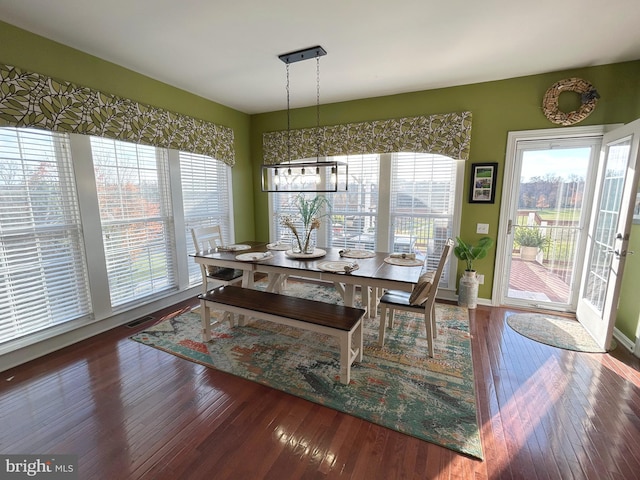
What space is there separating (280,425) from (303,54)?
2928mm

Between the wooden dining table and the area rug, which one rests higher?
the wooden dining table

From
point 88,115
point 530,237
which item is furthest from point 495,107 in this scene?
point 88,115

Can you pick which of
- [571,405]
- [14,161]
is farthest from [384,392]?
[14,161]

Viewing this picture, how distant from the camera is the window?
143 inches

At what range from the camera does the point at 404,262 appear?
2598 millimetres

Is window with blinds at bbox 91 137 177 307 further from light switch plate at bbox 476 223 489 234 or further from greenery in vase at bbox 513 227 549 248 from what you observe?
greenery in vase at bbox 513 227 549 248

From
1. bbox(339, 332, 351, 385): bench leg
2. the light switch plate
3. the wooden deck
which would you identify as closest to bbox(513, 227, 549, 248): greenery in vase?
the wooden deck

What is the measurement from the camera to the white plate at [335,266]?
2.35 m

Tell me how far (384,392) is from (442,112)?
3.14 m

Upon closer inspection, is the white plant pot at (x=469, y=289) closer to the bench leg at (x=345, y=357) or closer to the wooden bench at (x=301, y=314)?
the wooden bench at (x=301, y=314)

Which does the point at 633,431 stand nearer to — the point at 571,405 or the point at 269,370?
the point at 571,405

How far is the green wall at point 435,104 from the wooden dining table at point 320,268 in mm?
1555

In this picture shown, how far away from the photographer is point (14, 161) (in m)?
2.27

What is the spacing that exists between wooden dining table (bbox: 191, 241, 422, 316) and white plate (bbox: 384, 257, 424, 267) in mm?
37
